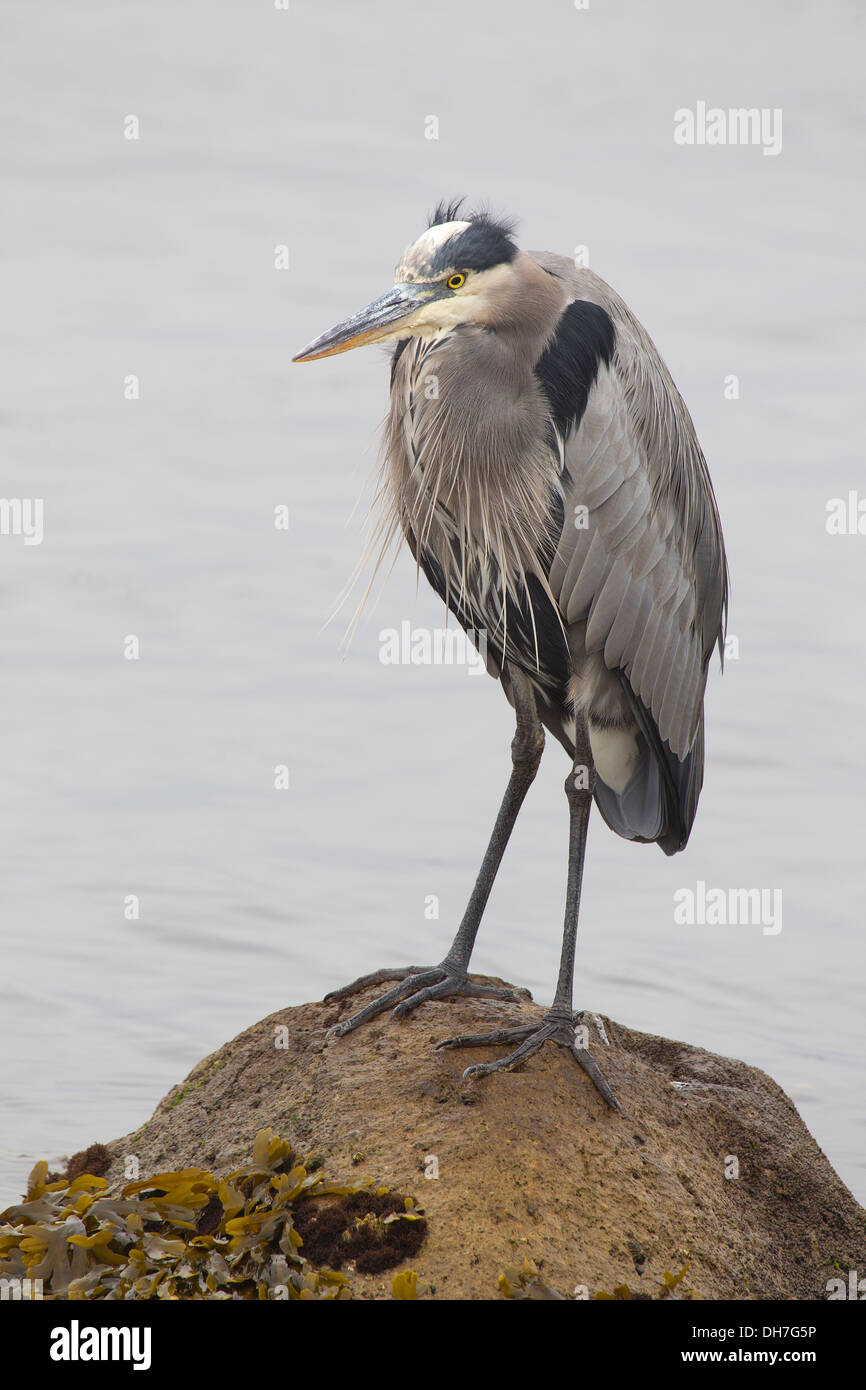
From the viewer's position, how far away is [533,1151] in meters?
4.75

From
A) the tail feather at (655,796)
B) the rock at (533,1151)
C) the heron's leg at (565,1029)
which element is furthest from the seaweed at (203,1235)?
the tail feather at (655,796)

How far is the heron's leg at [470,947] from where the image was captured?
5387 mm

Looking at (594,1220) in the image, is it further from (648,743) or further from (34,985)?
(34,985)

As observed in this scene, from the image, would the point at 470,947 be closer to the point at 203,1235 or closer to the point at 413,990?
the point at 413,990

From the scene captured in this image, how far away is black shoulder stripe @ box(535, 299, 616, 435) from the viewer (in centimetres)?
530

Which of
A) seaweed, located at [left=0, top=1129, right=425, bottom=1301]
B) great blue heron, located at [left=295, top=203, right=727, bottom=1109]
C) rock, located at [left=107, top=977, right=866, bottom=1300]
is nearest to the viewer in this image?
seaweed, located at [left=0, top=1129, right=425, bottom=1301]

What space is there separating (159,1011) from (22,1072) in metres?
0.90

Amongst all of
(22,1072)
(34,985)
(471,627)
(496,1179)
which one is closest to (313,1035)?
(496,1179)

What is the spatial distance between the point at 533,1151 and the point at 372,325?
2.54 metres

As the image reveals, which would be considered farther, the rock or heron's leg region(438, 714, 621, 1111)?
heron's leg region(438, 714, 621, 1111)

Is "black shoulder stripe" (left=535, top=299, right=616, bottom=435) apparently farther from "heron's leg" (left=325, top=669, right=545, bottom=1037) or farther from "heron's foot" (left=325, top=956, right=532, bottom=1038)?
"heron's foot" (left=325, top=956, right=532, bottom=1038)

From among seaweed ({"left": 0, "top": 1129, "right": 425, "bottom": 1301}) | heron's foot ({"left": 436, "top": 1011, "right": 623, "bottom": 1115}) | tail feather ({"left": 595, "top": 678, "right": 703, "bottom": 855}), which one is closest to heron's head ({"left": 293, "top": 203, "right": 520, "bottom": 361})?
tail feather ({"left": 595, "top": 678, "right": 703, "bottom": 855})

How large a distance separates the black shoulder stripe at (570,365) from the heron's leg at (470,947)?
0.94 metres
